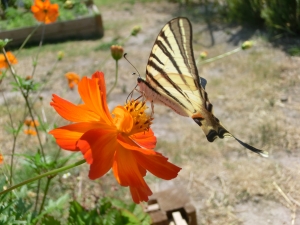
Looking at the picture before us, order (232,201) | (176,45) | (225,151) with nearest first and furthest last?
(176,45), (232,201), (225,151)

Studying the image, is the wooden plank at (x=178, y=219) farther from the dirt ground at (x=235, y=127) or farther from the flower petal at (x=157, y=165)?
A: the flower petal at (x=157, y=165)

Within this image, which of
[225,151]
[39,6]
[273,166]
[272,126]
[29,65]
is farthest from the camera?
[29,65]

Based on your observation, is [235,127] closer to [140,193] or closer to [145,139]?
[145,139]

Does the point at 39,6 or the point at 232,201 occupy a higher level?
the point at 39,6

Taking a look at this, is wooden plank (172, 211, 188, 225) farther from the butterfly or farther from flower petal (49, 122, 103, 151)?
flower petal (49, 122, 103, 151)

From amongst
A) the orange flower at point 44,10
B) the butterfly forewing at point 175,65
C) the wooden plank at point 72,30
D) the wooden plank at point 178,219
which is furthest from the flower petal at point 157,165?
the wooden plank at point 72,30

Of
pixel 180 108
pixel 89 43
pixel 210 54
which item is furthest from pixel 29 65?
pixel 180 108

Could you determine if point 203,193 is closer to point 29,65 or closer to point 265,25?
point 29,65
